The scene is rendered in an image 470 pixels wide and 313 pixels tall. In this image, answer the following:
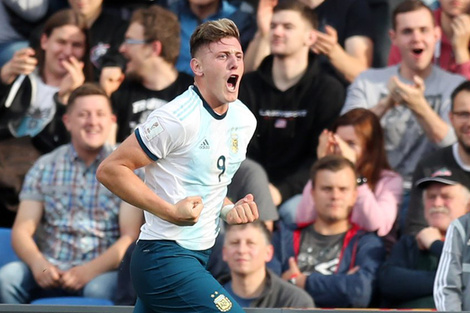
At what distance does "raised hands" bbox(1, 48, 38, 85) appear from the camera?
7965mm

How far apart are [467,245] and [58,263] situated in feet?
9.07

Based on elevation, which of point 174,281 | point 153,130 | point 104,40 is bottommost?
point 174,281

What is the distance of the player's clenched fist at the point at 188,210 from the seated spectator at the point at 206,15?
13.0ft

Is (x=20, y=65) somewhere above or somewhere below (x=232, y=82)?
above

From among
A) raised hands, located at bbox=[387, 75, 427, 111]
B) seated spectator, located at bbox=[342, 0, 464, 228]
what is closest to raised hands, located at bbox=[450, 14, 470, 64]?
seated spectator, located at bbox=[342, 0, 464, 228]

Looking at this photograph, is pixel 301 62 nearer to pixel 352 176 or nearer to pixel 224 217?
pixel 352 176

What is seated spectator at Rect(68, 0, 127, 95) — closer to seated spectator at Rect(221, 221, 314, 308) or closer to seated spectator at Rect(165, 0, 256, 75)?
seated spectator at Rect(165, 0, 256, 75)

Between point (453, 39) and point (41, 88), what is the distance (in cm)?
319

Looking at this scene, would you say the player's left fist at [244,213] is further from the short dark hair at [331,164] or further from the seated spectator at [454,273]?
the short dark hair at [331,164]

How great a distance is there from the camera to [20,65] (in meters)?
7.97

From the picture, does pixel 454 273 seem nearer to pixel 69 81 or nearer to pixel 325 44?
pixel 325 44

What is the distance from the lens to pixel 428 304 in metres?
6.38

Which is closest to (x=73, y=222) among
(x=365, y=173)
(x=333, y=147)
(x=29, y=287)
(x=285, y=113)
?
(x=29, y=287)

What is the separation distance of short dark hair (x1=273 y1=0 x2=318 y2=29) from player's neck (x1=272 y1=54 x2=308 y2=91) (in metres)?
0.30
